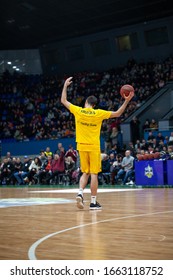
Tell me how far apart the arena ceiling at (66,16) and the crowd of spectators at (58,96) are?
2.93m

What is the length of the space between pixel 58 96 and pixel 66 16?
205 inches

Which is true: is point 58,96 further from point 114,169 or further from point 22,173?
point 114,169

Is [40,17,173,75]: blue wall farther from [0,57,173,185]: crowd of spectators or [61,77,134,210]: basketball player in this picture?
[61,77,134,210]: basketball player

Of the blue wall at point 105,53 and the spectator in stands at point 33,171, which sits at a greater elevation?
the blue wall at point 105,53

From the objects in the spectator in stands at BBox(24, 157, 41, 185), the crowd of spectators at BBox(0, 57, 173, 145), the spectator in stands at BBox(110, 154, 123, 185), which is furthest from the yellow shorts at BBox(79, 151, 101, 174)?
the crowd of spectators at BBox(0, 57, 173, 145)

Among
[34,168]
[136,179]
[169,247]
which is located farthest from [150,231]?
[34,168]

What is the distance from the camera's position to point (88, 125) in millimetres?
8195

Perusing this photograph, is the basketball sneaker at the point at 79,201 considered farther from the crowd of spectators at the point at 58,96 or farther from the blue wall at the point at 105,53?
the blue wall at the point at 105,53

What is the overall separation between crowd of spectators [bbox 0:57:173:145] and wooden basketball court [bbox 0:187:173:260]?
16.3 m

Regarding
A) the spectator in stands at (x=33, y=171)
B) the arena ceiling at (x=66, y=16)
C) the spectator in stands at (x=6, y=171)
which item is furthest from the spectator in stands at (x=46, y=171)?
the arena ceiling at (x=66, y=16)

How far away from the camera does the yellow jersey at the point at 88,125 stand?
321 inches

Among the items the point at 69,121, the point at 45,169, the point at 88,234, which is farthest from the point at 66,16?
the point at 88,234

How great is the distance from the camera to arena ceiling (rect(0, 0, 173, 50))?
28344mm
